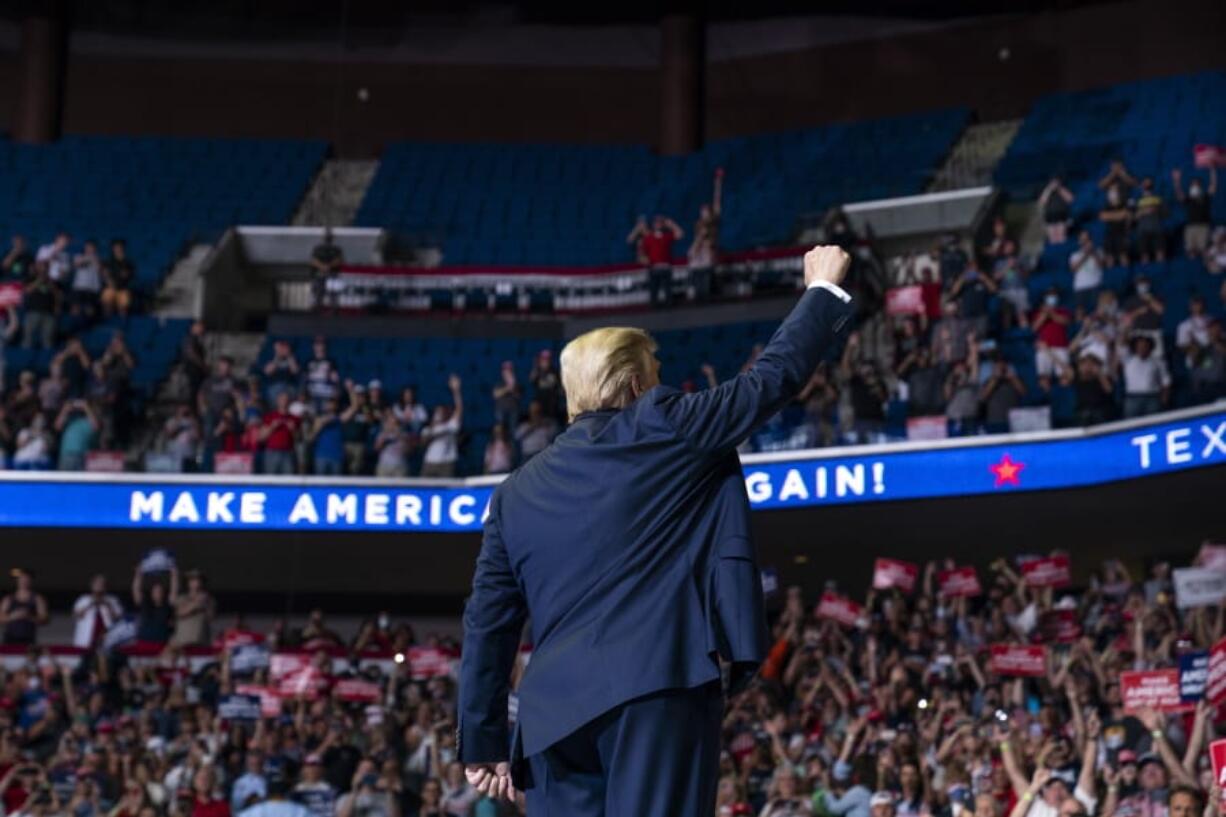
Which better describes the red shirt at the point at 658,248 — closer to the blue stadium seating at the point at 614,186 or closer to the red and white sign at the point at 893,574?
the blue stadium seating at the point at 614,186

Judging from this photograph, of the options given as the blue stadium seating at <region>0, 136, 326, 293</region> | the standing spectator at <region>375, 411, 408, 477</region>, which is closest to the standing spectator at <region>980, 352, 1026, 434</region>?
the standing spectator at <region>375, 411, 408, 477</region>

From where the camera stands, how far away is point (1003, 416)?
17.0m

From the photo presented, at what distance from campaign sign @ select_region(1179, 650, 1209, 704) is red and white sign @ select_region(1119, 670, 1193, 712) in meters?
0.03

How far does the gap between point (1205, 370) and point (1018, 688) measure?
11.8 ft

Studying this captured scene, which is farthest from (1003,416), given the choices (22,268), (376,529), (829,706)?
(22,268)

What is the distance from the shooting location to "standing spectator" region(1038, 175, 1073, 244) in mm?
20156

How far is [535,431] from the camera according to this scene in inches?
725

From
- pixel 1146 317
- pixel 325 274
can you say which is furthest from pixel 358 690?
pixel 325 274

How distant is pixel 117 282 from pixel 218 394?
352 cm

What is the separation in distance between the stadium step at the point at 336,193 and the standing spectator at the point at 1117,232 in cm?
1078

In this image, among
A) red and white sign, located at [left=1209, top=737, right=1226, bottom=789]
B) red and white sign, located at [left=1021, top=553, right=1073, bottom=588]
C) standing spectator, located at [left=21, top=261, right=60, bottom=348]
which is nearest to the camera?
red and white sign, located at [left=1209, top=737, right=1226, bottom=789]

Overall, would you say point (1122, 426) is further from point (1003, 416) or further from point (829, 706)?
point (829, 706)

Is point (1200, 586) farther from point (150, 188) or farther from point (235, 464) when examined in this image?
point (150, 188)

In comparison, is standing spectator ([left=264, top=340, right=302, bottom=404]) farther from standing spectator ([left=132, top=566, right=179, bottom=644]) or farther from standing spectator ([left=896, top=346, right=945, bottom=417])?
standing spectator ([left=896, top=346, right=945, bottom=417])
